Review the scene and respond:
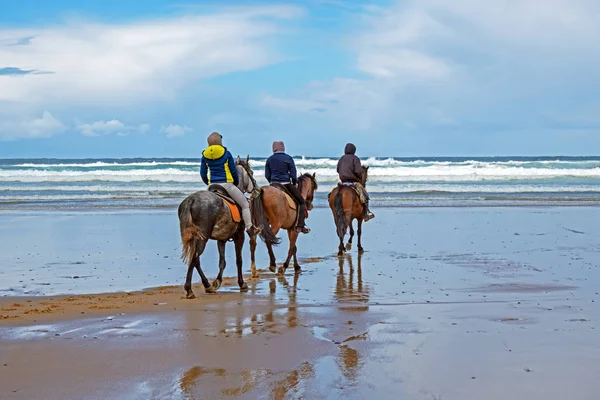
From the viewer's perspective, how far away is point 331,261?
13.4 meters

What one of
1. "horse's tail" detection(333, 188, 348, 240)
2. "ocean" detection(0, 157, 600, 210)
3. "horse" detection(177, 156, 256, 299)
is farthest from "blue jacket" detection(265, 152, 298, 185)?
"ocean" detection(0, 157, 600, 210)

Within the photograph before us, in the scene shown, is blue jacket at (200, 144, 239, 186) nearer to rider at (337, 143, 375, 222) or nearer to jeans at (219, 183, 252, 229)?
jeans at (219, 183, 252, 229)

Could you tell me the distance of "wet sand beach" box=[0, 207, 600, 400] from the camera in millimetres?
5551

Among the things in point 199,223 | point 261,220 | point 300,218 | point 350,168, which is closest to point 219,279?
point 199,223

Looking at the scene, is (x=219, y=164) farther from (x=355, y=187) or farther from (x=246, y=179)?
(x=355, y=187)

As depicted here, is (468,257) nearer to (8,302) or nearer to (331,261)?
(331,261)

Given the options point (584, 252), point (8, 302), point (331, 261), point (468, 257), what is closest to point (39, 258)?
point (8, 302)

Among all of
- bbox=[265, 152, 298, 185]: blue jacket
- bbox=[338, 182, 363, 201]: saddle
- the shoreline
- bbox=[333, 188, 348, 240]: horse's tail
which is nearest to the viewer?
bbox=[265, 152, 298, 185]: blue jacket

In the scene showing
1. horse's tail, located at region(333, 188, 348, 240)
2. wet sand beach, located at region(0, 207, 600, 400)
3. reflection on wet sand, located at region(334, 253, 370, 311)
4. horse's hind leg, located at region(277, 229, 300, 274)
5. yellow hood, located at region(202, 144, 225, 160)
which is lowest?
reflection on wet sand, located at region(334, 253, 370, 311)

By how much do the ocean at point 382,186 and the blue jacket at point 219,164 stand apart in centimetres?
1679

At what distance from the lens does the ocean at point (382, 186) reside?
28.9m

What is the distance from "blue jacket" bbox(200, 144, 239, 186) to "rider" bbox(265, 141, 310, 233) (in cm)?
240

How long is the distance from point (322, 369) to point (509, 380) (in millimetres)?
1415

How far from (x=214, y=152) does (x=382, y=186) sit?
29.5m
